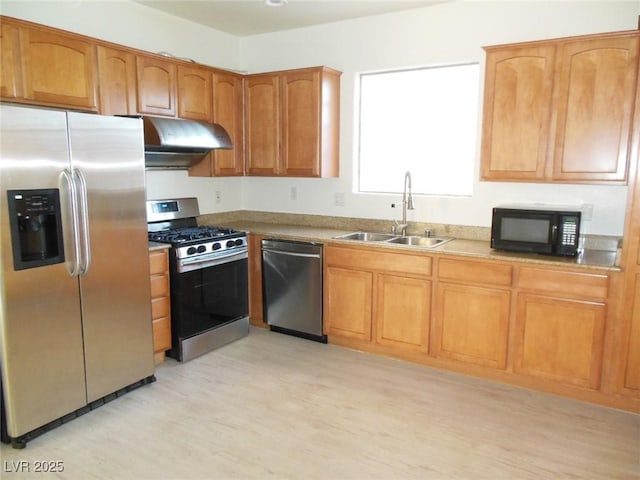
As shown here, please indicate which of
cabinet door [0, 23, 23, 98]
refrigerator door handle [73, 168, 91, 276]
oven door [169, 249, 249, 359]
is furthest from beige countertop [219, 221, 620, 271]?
cabinet door [0, 23, 23, 98]

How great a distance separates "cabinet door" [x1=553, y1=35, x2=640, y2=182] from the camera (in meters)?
2.92

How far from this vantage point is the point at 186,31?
14.3ft

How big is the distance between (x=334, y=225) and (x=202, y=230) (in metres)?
1.27

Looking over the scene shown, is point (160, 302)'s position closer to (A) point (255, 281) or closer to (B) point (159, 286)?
(B) point (159, 286)

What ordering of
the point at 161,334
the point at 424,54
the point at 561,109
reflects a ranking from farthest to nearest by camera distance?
1. the point at 424,54
2. the point at 161,334
3. the point at 561,109

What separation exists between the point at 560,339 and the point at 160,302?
2787 mm

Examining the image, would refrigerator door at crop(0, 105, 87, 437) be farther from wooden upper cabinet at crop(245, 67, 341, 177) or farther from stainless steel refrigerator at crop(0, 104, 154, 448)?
wooden upper cabinet at crop(245, 67, 341, 177)

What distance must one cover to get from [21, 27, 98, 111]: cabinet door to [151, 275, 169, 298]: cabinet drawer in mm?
1269

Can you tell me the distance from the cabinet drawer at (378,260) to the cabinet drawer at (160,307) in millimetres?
1306

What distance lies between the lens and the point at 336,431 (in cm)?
271

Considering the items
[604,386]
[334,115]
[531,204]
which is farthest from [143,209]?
[604,386]

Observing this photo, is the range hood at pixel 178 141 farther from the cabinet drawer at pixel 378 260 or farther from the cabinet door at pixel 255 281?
the cabinet drawer at pixel 378 260

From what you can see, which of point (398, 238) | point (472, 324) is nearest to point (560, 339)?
point (472, 324)

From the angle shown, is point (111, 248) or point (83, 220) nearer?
point (83, 220)
